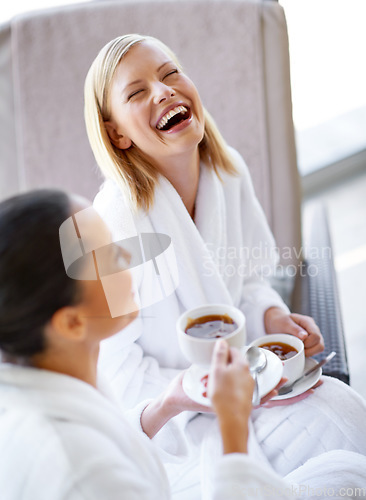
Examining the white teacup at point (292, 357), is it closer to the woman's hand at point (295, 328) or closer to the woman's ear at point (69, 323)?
the woman's hand at point (295, 328)

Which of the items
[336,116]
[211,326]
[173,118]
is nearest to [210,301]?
[211,326]

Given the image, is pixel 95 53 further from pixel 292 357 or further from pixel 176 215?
pixel 292 357

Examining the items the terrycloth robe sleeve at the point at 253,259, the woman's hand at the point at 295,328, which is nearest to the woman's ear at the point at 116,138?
the terrycloth robe sleeve at the point at 253,259

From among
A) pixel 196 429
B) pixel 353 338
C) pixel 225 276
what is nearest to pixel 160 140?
pixel 225 276

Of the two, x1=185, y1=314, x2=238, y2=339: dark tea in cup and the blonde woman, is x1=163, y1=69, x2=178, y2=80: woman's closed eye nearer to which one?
the blonde woman

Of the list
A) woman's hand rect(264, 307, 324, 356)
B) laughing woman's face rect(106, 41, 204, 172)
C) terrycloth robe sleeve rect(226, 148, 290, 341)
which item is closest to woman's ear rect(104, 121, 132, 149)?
laughing woman's face rect(106, 41, 204, 172)

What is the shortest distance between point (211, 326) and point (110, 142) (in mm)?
195

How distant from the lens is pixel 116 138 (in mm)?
494

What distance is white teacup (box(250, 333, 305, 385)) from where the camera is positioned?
0.54 m

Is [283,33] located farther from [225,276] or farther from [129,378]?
[129,378]

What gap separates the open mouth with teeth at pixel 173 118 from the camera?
19.1 inches

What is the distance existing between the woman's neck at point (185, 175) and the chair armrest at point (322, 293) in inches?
8.8

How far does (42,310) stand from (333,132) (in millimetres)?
613

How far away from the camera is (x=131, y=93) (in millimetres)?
479
